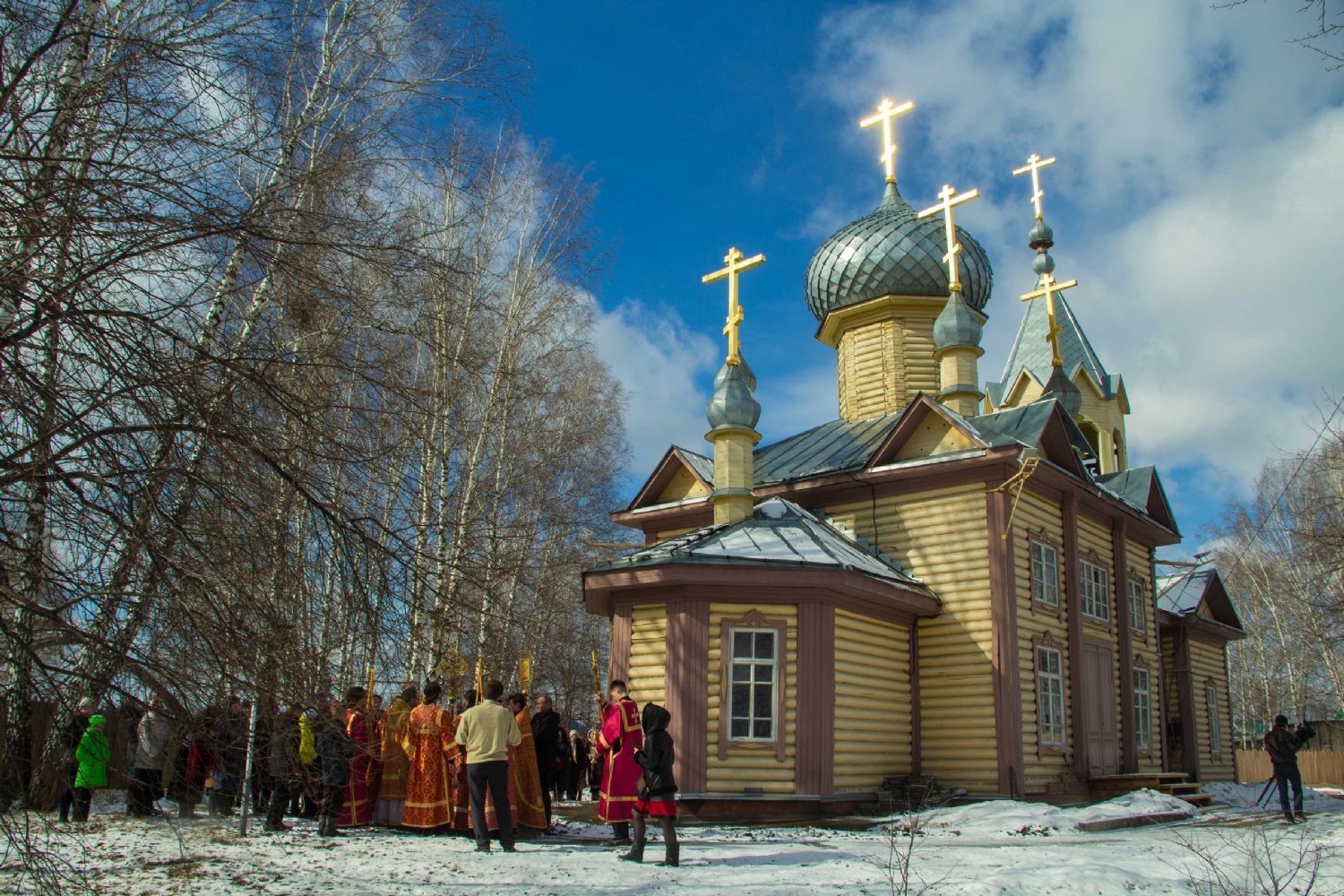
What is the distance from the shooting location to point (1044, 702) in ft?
51.5

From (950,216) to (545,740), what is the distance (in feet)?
42.5

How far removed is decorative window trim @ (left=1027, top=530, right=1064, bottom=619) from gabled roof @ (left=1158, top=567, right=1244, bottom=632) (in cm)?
773

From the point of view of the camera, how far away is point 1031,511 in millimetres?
16109

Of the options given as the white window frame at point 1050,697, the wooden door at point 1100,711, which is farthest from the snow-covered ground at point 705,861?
the wooden door at point 1100,711

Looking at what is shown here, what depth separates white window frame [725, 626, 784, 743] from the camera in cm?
1362

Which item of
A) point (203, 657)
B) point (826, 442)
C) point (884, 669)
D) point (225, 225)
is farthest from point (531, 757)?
point (826, 442)

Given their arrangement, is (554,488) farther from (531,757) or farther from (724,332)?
(531,757)

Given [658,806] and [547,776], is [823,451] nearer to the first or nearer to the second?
[547,776]

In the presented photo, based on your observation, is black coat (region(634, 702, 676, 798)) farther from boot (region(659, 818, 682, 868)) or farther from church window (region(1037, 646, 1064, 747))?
church window (region(1037, 646, 1064, 747))

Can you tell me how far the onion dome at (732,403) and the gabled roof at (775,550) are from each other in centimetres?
154

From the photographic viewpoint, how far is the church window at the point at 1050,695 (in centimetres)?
1552

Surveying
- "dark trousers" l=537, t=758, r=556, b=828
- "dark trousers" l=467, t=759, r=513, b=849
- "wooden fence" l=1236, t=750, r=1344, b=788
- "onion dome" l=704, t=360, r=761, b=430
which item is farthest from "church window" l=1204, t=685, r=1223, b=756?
"dark trousers" l=467, t=759, r=513, b=849

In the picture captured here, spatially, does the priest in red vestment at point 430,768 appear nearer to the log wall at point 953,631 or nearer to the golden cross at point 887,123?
the log wall at point 953,631

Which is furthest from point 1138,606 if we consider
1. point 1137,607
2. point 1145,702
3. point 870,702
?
point 870,702
